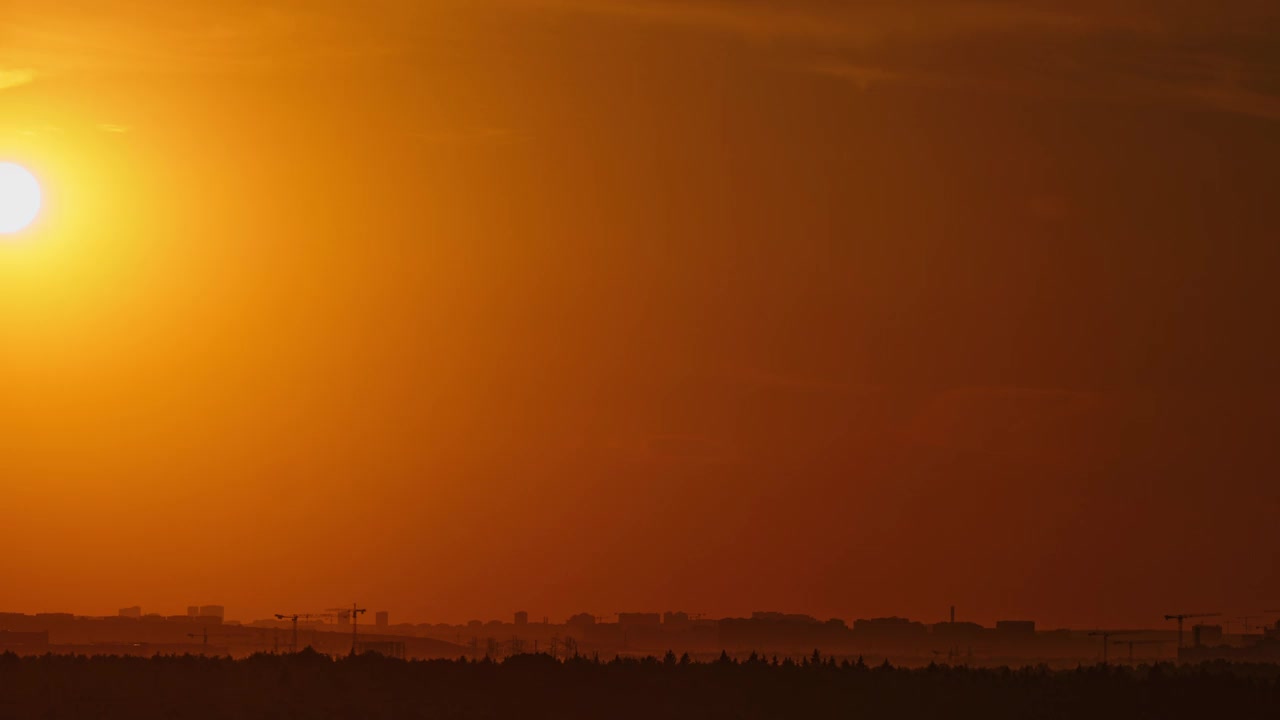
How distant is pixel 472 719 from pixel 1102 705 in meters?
28.8

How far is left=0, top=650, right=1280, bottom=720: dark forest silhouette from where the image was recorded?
85938 mm

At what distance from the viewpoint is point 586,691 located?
91.4 metres

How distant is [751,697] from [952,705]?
9300mm

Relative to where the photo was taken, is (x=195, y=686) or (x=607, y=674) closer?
(x=195, y=686)

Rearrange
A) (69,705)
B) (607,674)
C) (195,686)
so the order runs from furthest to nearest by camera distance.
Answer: (607,674) → (195,686) → (69,705)

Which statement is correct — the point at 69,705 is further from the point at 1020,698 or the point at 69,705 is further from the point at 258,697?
the point at 1020,698

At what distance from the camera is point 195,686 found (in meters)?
88.9

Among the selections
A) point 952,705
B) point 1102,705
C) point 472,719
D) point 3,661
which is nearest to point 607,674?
point 472,719

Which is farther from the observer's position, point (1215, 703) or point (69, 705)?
point (1215, 703)

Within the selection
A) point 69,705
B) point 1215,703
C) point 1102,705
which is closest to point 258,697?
point 69,705

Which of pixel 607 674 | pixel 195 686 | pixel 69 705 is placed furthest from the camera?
pixel 607 674

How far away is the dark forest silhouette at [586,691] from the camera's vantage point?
85938 millimetres

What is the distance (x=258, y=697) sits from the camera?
87062mm

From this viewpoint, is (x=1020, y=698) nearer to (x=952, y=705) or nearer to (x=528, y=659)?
(x=952, y=705)
